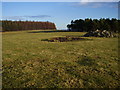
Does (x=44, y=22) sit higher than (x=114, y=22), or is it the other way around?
(x=44, y=22)

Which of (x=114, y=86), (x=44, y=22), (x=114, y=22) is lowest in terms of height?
(x=114, y=86)

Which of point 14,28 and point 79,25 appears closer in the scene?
point 79,25

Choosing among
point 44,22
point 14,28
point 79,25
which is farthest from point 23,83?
point 44,22

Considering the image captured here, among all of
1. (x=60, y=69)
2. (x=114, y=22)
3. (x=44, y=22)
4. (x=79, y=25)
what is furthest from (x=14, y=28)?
(x=60, y=69)

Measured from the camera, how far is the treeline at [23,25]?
360 feet

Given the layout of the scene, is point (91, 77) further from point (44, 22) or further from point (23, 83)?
point (44, 22)

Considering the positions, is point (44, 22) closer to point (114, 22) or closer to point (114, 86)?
point (114, 22)

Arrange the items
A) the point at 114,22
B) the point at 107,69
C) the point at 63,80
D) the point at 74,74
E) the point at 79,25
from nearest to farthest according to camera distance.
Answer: the point at 63,80, the point at 74,74, the point at 107,69, the point at 114,22, the point at 79,25

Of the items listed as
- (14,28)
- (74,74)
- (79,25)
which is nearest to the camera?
(74,74)

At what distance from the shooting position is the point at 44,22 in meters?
156

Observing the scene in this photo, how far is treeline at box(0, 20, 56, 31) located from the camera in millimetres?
109688

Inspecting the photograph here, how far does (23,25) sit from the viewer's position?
129m

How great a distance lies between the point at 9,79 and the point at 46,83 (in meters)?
2.37

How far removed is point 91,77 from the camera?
663 cm
